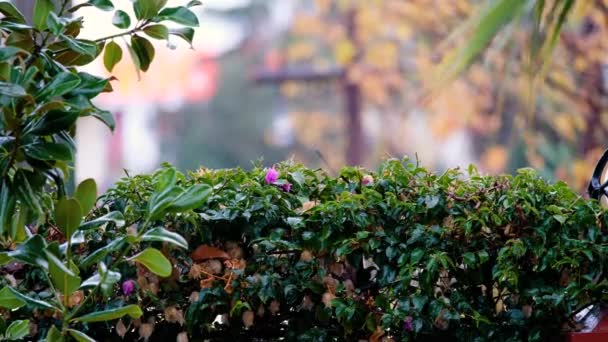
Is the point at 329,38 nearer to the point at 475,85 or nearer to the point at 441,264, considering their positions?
the point at 475,85

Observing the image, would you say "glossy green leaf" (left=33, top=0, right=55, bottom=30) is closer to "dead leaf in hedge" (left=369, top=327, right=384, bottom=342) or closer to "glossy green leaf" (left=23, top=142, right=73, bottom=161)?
"glossy green leaf" (left=23, top=142, right=73, bottom=161)

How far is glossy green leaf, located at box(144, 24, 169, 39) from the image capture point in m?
1.26

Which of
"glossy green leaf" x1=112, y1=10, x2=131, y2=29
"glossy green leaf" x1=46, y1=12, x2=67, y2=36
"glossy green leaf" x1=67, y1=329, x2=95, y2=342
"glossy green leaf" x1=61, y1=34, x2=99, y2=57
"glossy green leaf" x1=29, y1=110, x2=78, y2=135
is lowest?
"glossy green leaf" x1=67, y1=329, x2=95, y2=342

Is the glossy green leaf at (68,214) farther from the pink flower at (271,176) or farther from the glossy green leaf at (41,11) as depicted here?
the pink flower at (271,176)

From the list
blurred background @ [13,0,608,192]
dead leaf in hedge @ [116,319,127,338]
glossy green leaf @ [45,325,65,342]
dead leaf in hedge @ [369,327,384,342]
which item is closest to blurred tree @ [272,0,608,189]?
blurred background @ [13,0,608,192]

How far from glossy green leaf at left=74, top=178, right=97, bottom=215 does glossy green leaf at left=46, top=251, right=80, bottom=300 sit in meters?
0.11

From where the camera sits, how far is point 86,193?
1.13 m

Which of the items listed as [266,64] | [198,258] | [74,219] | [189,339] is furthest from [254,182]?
[266,64]

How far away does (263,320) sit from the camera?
4.76ft

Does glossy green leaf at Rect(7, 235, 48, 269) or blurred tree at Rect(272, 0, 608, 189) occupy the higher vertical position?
blurred tree at Rect(272, 0, 608, 189)

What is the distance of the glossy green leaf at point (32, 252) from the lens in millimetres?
1008

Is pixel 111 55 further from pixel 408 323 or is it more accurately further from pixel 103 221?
pixel 408 323

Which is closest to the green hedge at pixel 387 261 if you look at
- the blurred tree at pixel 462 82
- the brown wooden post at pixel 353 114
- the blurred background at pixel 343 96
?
the blurred tree at pixel 462 82

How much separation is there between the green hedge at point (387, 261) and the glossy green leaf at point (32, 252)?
39cm
